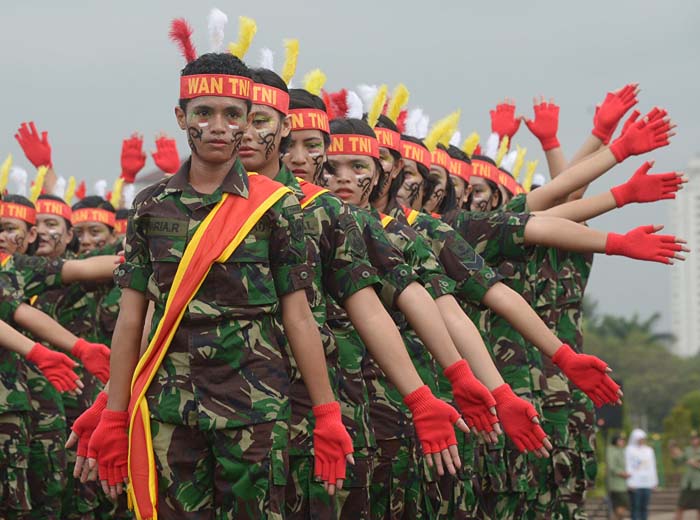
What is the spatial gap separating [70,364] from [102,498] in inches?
155

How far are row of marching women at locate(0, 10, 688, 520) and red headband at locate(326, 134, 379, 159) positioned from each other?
2 centimetres

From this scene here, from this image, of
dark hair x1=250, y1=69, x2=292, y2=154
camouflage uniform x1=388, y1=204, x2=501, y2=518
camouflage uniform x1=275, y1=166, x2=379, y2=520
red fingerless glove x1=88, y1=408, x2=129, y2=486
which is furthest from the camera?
camouflage uniform x1=388, y1=204, x2=501, y2=518

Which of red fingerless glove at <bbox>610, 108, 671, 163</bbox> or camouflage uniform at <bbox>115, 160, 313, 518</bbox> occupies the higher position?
red fingerless glove at <bbox>610, 108, 671, 163</bbox>

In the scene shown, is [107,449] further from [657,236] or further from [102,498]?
[102,498]

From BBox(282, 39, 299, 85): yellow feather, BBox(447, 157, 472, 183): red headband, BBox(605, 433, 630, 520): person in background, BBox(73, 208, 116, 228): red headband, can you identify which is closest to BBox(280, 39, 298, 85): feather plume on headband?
BBox(282, 39, 299, 85): yellow feather

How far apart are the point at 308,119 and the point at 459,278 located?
3.95 feet

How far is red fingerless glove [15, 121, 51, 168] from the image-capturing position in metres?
14.8

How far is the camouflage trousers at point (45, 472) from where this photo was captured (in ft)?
38.4

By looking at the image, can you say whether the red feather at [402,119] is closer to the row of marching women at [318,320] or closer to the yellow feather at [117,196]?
the row of marching women at [318,320]

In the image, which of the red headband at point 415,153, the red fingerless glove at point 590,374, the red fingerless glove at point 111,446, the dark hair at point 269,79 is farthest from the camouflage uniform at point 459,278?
the red fingerless glove at point 111,446

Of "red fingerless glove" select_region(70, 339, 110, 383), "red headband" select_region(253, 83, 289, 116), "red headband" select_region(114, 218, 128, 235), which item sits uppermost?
"red headband" select_region(114, 218, 128, 235)

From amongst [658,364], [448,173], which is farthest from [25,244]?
[658,364]

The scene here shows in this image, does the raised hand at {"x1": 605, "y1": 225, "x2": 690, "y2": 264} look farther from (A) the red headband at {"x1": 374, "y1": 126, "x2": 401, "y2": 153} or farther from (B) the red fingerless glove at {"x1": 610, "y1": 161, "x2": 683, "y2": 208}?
(A) the red headband at {"x1": 374, "y1": 126, "x2": 401, "y2": 153}

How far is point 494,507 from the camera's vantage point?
9.80 metres
